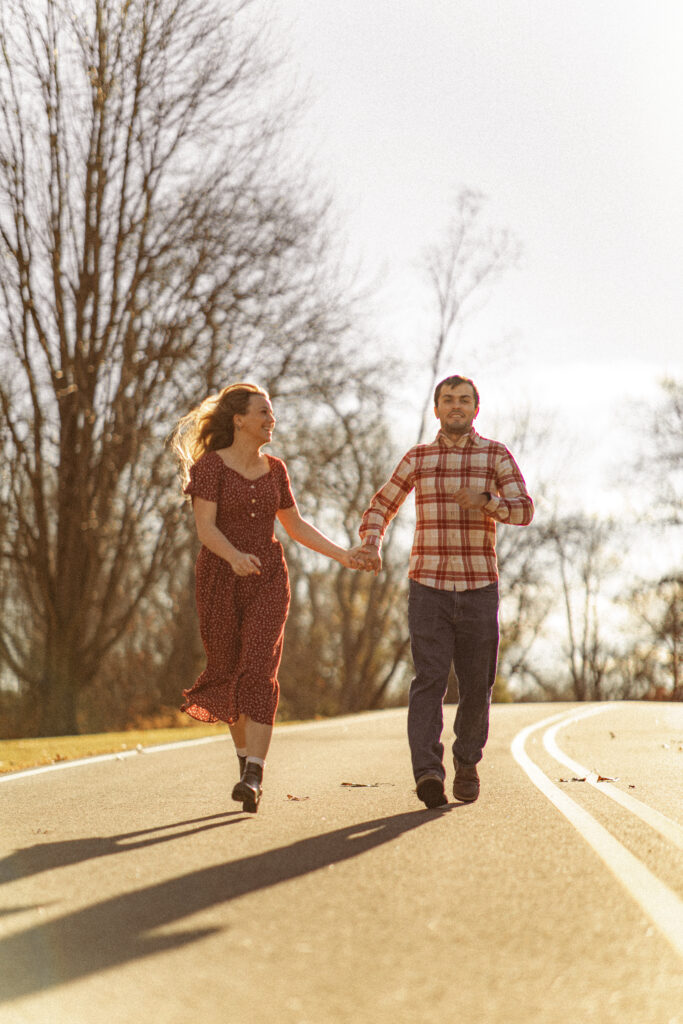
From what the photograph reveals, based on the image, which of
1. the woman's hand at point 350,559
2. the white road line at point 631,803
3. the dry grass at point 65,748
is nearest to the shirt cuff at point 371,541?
the woman's hand at point 350,559

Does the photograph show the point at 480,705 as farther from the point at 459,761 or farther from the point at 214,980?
the point at 214,980

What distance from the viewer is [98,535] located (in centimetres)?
1795

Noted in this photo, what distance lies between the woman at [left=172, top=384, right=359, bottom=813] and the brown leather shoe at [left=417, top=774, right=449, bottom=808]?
0.78 m

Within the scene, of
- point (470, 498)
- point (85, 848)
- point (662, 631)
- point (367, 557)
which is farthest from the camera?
point (662, 631)

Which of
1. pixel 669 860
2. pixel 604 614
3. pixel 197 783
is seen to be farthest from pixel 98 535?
pixel 604 614

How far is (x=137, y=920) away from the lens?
3633 mm

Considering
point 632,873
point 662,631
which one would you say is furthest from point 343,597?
point 632,873

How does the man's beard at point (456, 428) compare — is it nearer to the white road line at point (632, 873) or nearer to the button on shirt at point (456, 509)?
the button on shirt at point (456, 509)

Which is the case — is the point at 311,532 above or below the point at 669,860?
above

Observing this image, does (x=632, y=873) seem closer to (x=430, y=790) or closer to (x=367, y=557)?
(x=430, y=790)

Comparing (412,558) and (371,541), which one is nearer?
(412,558)

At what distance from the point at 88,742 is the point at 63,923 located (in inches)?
378

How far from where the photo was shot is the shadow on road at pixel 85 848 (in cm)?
451

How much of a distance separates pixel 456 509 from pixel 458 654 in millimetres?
778
